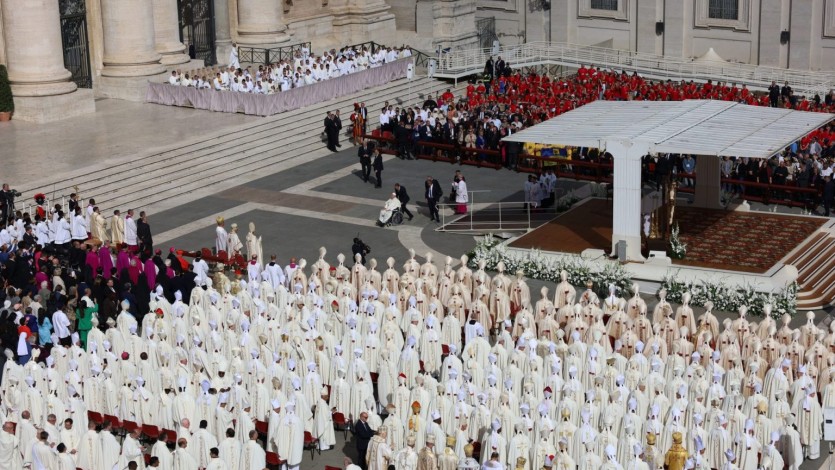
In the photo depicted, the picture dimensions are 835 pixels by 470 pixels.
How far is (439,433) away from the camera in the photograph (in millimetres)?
21969

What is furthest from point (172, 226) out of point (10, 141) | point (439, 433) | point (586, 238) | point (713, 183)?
point (439, 433)

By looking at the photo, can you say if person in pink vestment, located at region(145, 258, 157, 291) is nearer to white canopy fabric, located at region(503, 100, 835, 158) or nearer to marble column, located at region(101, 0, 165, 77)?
white canopy fabric, located at region(503, 100, 835, 158)

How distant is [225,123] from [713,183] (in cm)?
1658

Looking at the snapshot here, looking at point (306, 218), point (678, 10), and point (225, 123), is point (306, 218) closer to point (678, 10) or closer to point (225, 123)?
point (225, 123)

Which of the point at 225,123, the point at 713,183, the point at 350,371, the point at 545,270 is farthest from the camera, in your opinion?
the point at 225,123

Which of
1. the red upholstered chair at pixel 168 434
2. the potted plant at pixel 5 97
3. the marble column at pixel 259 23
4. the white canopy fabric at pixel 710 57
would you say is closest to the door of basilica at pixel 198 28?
the marble column at pixel 259 23

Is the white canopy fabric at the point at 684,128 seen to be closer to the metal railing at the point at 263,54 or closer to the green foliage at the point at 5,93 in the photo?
the metal railing at the point at 263,54

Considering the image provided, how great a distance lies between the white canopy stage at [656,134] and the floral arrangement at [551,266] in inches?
36.1

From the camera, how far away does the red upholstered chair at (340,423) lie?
2408cm

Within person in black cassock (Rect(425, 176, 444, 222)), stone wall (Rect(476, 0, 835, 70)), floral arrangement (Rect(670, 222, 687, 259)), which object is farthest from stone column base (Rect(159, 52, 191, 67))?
floral arrangement (Rect(670, 222, 687, 259))

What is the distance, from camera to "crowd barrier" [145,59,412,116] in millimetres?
46406

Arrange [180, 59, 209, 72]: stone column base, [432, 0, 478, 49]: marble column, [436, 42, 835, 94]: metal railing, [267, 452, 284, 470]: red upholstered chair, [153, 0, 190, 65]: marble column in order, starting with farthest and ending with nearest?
[432, 0, 478, 49]: marble column → [436, 42, 835, 94]: metal railing → [180, 59, 209, 72]: stone column base → [153, 0, 190, 65]: marble column → [267, 452, 284, 470]: red upholstered chair

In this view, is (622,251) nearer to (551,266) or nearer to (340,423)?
(551,266)

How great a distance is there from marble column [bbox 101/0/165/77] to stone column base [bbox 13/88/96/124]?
2.32m
